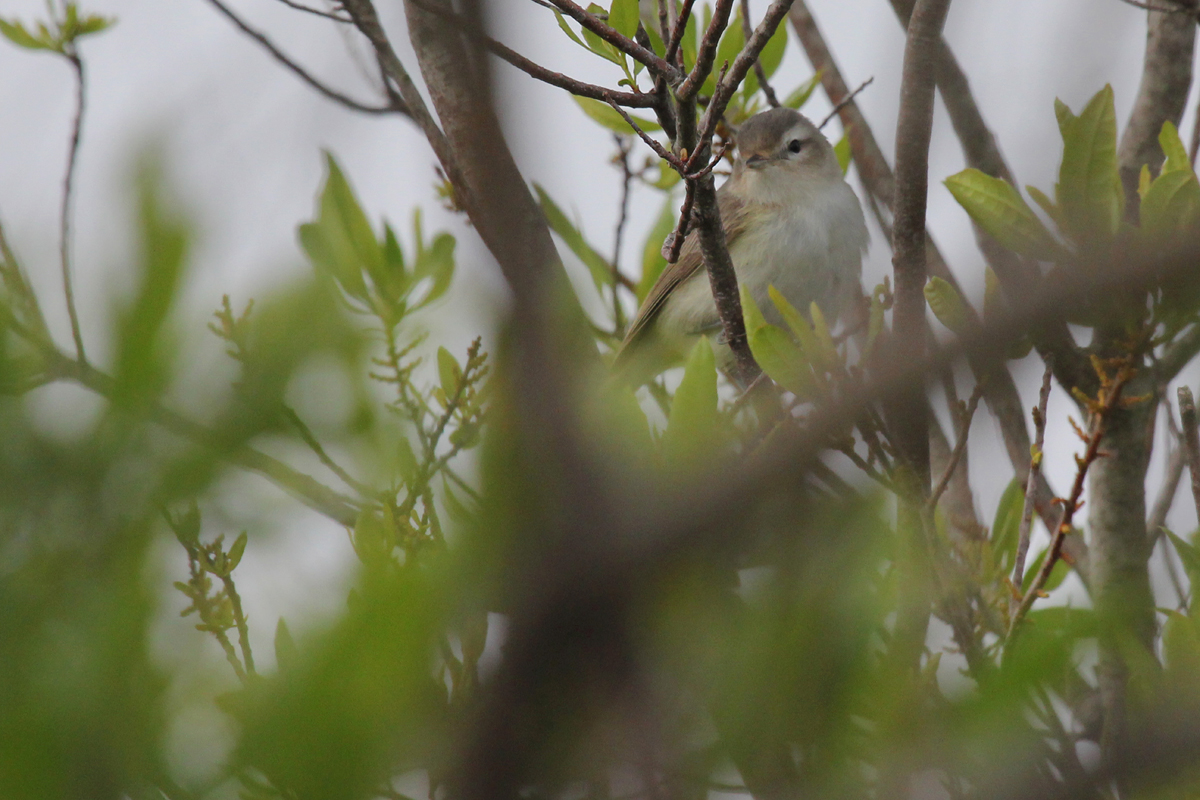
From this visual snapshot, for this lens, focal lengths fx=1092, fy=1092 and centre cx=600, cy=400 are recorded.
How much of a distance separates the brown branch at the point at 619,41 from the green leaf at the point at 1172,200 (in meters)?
0.96

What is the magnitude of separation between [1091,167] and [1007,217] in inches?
7.0

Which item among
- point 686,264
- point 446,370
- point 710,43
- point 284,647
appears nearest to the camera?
point 284,647

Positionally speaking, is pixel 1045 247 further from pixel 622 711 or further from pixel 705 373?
pixel 622 711

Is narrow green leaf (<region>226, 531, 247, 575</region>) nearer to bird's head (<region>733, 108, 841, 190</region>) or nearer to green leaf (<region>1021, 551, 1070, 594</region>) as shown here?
green leaf (<region>1021, 551, 1070, 594</region>)

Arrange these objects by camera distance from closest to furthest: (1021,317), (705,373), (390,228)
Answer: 1. (1021,317)
2. (705,373)
3. (390,228)

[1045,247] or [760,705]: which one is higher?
[1045,247]

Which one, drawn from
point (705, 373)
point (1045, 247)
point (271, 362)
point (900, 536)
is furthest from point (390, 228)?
point (271, 362)

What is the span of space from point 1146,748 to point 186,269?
64cm

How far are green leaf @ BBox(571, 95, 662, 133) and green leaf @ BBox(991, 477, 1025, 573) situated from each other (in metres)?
1.51

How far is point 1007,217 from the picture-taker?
2.21 meters

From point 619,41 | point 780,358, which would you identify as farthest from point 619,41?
point 780,358

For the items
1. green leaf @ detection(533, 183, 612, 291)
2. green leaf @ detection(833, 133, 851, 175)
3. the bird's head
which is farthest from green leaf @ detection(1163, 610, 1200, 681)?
the bird's head

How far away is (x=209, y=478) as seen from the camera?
732 mm

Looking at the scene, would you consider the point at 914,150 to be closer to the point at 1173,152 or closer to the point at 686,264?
the point at 1173,152
